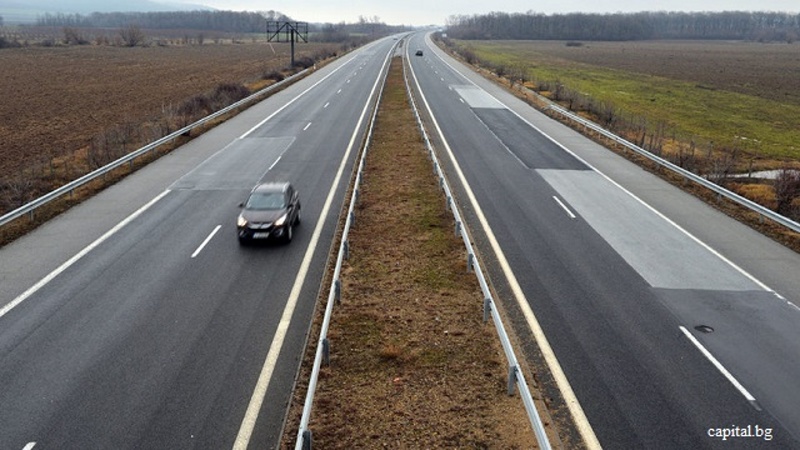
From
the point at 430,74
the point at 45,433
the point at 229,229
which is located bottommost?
the point at 45,433

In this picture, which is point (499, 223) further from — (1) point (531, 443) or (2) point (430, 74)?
(2) point (430, 74)

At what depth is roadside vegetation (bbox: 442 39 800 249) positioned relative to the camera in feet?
75.7

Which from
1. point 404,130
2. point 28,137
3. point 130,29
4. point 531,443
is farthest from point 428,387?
point 130,29

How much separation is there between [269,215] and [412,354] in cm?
740

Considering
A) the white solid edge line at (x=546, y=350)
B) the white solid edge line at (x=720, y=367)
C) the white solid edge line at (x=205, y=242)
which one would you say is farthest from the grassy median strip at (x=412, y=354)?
the white solid edge line at (x=205, y=242)

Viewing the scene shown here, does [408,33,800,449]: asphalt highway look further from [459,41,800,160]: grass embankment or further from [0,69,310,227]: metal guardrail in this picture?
[459,41,800,160]: grass embankment

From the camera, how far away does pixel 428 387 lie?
9.61m

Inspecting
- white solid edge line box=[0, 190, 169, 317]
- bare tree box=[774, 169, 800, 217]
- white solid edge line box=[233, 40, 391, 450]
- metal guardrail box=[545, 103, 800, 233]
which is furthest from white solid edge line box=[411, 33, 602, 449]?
white solid edge line box=[0, 190, 169, 317]

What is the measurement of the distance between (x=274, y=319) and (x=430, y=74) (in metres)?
55.2

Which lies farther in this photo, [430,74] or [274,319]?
[430,74]

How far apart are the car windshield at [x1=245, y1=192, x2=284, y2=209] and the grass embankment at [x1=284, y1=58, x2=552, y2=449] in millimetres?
2480

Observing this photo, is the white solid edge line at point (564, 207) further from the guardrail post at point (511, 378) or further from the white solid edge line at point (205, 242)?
the white solid edge line at point (205, 242)

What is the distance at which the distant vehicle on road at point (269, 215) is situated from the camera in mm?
15766

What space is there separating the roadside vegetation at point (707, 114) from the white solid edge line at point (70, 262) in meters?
20.4
